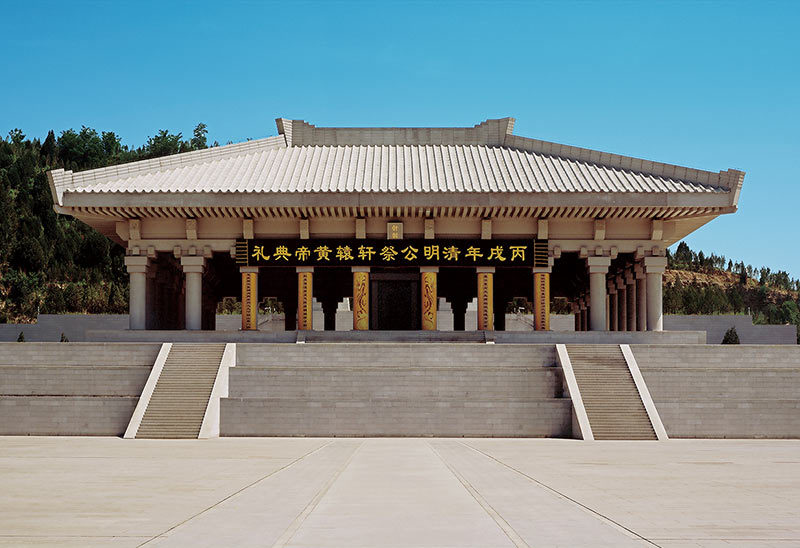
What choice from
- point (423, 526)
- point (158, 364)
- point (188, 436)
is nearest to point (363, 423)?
point (188, 436)

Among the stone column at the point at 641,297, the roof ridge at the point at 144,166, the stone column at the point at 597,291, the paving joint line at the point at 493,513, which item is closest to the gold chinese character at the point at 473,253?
the stone column at the point at 597,291

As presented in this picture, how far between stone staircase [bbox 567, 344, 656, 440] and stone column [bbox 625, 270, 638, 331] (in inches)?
308

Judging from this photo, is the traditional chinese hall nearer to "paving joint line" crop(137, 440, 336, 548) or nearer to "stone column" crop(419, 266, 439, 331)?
"stone column" crop(419, 266, 439, 331)

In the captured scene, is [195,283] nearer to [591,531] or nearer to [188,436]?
[188,436]

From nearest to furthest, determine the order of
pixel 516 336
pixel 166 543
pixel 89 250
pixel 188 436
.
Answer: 1. pixel 166 543
2. pixel 188 436
3. pixel 516 336
4. pixel 89 250

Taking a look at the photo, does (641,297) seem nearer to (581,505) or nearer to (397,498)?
(581,505)

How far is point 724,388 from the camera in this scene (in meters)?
22.4

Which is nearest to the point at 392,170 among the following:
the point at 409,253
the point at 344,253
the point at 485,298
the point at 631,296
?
the point at 409,253

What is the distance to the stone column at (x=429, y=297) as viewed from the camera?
29422mm

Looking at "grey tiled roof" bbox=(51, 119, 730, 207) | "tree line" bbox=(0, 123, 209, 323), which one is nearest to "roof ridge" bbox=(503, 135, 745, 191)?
"grey tiled roof" bbox=(51, 119, 730, 207)

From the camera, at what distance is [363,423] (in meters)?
21.3

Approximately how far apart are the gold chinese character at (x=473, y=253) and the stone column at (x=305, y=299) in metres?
5.12

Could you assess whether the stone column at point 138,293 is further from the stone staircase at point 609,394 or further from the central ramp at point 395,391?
the stone staircase at point 609,394

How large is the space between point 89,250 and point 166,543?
57918mm
